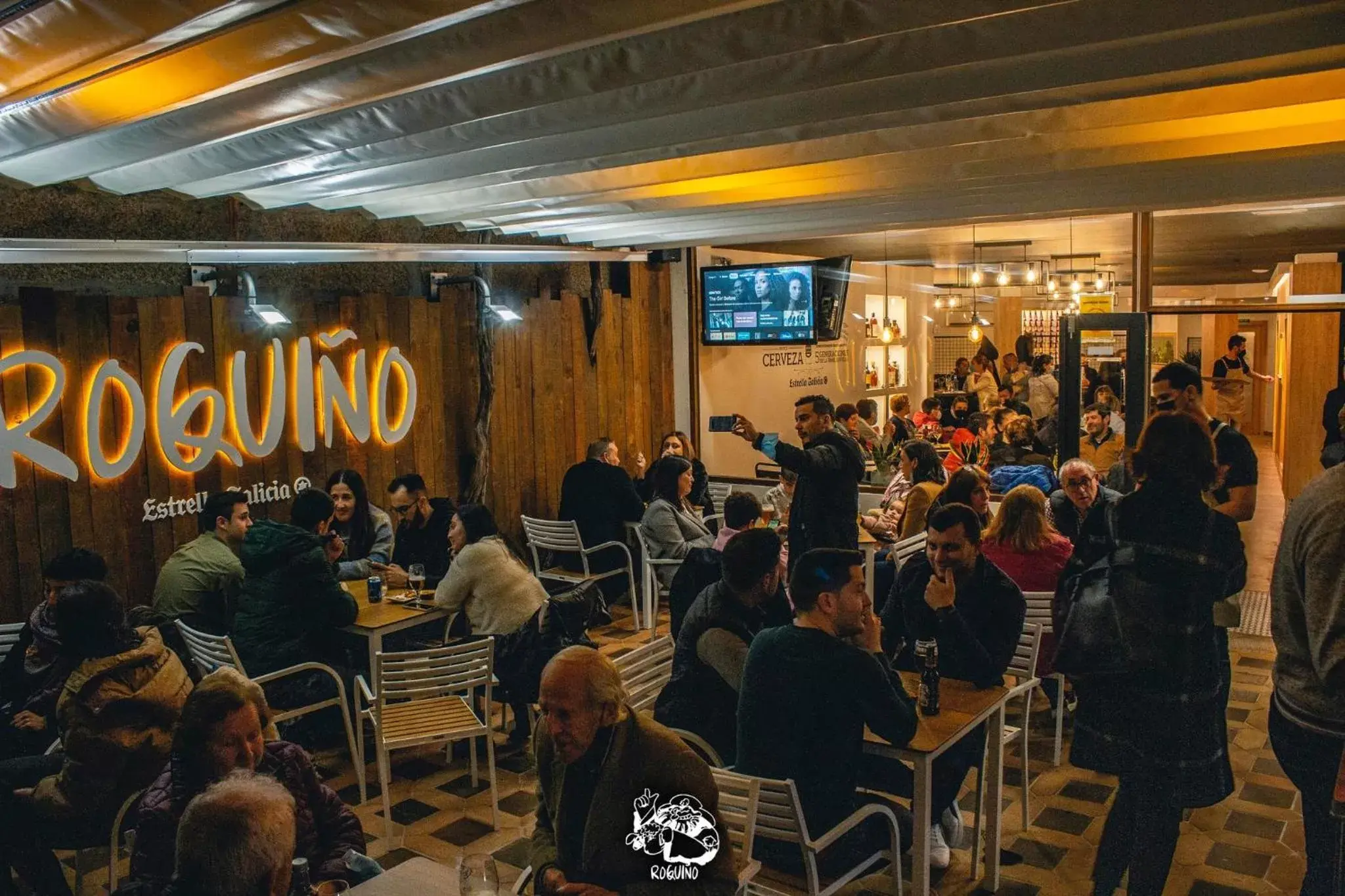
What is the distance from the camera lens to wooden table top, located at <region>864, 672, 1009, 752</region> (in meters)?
3.43

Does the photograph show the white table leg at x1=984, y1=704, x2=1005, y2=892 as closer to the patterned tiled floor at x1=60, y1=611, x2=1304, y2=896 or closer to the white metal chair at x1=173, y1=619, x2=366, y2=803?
the patterned tiled floor at x1=60, y1=611, x2=1304, y2=896

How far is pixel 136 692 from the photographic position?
377 centimetres

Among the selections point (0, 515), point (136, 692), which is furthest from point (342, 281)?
point (136, 692)

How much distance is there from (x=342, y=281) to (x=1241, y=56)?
5612mm

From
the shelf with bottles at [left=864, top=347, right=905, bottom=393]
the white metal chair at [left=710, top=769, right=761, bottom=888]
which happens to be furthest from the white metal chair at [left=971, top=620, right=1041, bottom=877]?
the shelf with bottles at [left=864, top=347, right=905, bottom=393]

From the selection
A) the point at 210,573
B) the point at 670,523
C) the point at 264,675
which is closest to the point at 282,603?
the point at 264,675

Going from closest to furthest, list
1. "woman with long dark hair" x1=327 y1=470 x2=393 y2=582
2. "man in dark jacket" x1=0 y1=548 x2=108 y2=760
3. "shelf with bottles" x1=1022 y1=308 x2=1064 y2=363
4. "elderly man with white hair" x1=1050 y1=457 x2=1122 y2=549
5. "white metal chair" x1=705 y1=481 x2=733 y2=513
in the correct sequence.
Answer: "man in dark jacket" x1=0 y1=548 x2=108 y2=760
"elderly man with white hair" x1=1050 y1=457 x2=1122 y2=549
"woman with long dark hair" x1=327 y1=470 x2=393 y2=582
"white metal chair" x1=705 y1=481 x2=733 y2=513
"shelf with bottles" x1=1022 y1=308 x2=1064 y2=363

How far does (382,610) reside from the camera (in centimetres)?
552

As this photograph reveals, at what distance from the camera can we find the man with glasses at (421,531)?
6484 millimetres

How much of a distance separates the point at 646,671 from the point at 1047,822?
6.27ft

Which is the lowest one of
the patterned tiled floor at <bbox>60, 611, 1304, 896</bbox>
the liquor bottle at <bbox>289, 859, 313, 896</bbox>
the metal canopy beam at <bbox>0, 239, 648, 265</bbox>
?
the patterned tiled floor at <bbox>60, 611, 1304, 896</bbox>

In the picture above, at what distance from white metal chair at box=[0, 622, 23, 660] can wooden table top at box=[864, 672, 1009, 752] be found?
398cm

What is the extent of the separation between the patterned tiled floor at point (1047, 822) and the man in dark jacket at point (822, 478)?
1511mm

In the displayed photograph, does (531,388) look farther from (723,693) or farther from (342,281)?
(723,693)
